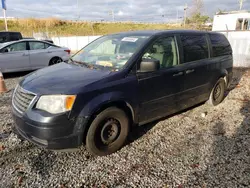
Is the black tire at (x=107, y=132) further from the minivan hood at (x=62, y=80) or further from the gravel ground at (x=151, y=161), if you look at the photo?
the minivan hood at (x=62, y=80)

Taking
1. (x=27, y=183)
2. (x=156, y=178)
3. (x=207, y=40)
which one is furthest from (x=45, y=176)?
(x=207, y=40)

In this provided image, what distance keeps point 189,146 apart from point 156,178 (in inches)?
38.9

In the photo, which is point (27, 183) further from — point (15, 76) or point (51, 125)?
point (15, 76)

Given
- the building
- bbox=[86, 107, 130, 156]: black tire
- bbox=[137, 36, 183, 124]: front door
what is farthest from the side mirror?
the building

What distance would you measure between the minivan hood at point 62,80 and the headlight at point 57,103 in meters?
0.07

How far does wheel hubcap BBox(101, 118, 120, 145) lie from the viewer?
289 centimetres

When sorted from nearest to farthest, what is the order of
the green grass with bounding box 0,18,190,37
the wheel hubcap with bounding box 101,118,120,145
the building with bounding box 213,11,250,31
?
the wheel hubcap with bounding box 101,118,120,145, the building with bounding box 213,11,250,31, the green grass with bounding box 0,18,190,37

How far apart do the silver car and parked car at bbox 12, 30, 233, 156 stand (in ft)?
15.9

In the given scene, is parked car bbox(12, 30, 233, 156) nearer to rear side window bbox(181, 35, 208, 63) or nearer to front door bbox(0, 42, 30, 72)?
rear side window bbox(181, 35, 208, 63)

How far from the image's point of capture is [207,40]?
14.6ft

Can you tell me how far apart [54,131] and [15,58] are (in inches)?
257

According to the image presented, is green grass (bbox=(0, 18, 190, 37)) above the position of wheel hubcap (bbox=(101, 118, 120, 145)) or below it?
above

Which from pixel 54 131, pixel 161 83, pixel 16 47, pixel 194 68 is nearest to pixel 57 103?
pixel 54 131

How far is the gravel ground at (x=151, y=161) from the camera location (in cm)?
245
